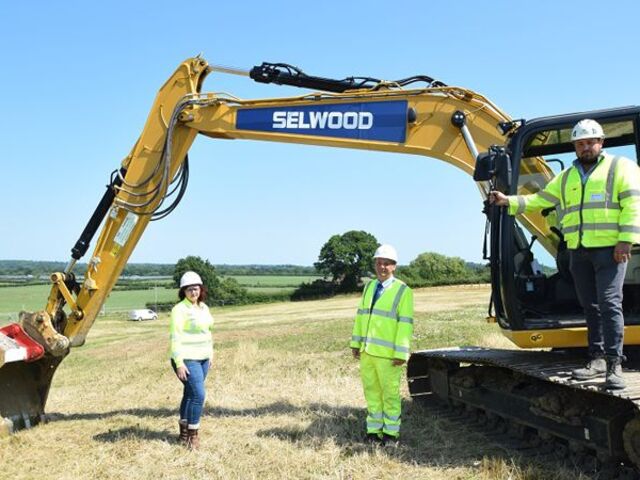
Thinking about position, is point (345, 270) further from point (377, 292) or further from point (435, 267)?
point (377, 292)

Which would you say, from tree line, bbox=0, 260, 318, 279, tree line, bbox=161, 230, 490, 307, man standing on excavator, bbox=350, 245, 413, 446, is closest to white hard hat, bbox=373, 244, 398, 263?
man standing on excavator, bbox=350, 245, 413, 446

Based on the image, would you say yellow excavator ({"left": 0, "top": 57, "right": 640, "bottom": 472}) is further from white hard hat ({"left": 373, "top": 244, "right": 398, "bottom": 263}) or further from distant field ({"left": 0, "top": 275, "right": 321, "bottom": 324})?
distant field ({"left": 0, "top": 275, "right": 321, "bottom": 324})

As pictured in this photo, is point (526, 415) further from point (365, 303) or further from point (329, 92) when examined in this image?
point (329, 92)

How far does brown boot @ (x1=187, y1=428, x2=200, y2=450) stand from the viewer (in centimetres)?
674

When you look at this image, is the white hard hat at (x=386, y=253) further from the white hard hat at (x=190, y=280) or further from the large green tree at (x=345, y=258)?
the large green tree at (x=345, y=258)

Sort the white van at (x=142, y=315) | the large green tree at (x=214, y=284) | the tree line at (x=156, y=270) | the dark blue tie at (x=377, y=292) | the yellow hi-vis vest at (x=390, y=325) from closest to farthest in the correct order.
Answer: the yellow hi-vis vest at (x=390, y=325) → the dark blue tie at (x=377, y=292) → the white van at (x=142, y=315) → the large green tree at (x=214, y=284) → the tree line at (x=156, y=270)

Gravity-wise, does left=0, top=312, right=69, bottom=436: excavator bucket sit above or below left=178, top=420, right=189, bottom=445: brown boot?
above

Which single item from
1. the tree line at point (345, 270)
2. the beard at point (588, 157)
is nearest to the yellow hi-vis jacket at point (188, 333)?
the beard at point (588, 157)

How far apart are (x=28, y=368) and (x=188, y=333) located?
2599mm

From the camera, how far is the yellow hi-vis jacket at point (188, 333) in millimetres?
6770

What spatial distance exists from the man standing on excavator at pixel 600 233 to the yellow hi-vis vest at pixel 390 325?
1623 mm

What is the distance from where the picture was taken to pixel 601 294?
5312mm

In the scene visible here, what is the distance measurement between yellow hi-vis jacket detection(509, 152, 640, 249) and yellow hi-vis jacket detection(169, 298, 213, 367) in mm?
3696

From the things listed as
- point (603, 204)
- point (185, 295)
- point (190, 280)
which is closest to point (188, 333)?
point (185, 295)
